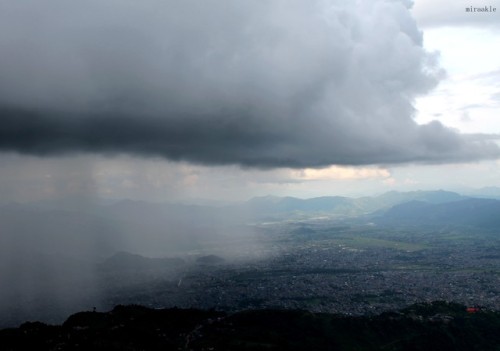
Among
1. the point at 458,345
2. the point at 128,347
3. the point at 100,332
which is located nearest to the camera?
the point at 128,347

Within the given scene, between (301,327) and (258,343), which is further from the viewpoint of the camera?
(301,327)

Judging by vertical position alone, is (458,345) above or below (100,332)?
below

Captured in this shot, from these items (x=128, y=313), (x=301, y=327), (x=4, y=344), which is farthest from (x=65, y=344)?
(x=301, y=327)

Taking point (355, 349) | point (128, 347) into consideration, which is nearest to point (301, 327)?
point (355, 349)

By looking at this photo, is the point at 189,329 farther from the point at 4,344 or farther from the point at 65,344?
the point at 4,344

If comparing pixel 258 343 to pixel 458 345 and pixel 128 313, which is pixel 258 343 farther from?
pixel 458 345

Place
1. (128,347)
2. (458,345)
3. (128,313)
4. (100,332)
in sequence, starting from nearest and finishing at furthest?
(128,347) → (100,332) → (458,345) → (128,313)
